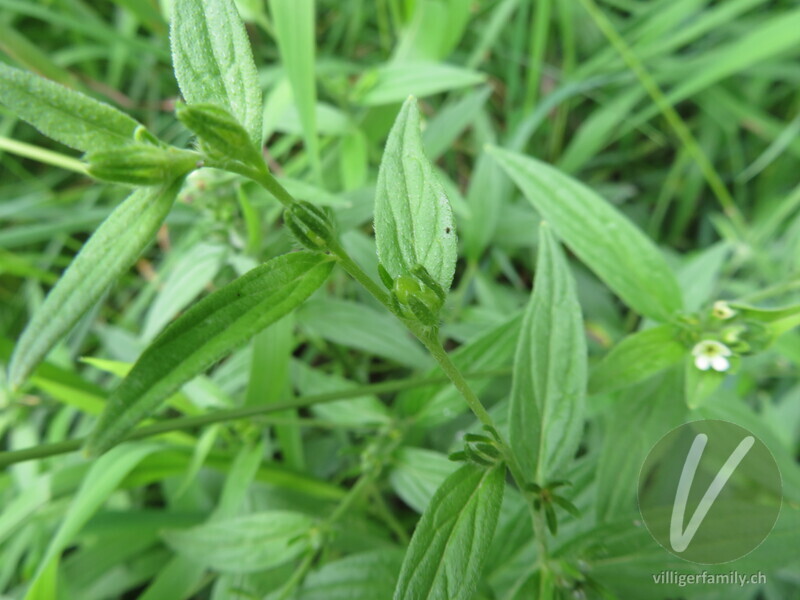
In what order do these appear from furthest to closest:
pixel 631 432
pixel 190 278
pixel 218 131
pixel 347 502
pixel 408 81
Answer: pixel 408 81 → pixel 190 278 → pixel 347 502 → pixel 631 432 → pixel 218 131

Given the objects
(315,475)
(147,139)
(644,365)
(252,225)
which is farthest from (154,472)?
(644,365)

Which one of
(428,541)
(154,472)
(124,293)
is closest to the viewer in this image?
(428,541)

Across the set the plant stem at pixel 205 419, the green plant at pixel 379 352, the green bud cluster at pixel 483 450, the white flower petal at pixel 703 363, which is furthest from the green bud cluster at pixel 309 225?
the white flower petal at pixel 703 363

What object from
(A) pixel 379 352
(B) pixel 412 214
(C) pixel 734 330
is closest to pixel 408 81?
(A) pixel 379 352

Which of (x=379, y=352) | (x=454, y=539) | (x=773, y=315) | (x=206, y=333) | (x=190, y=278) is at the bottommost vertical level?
(x=454, y=539)

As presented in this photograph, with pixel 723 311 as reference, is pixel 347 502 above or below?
below

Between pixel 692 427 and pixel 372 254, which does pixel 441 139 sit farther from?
pixel 692 427

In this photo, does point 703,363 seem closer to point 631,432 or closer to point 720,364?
point 720,364
